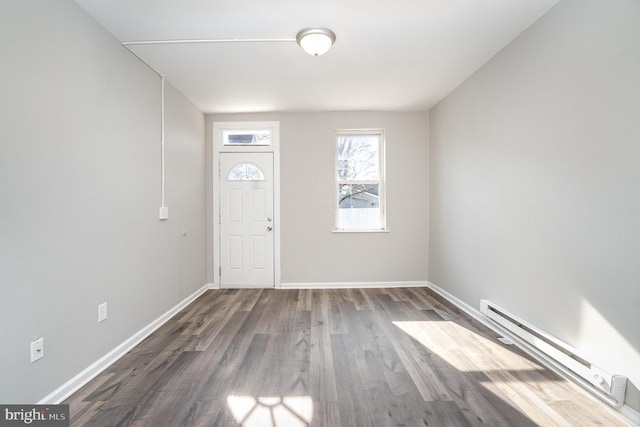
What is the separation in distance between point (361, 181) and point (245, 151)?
69.4 inches

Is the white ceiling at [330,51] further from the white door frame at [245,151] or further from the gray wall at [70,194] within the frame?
the white door frame at [245,151]

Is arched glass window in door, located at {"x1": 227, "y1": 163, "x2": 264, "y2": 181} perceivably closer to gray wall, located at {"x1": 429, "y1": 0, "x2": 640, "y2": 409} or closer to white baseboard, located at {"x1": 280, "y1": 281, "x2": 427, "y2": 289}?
white baseboard, located at {"x1": 280, "y1": 281, "x2": 427, "y2": 289}

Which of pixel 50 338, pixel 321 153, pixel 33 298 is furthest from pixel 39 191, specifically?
pixel 321 153

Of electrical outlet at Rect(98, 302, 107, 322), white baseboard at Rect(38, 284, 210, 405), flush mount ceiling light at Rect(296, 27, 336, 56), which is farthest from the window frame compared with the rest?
electrical outlet at Rect(98, 302, 107, 322)

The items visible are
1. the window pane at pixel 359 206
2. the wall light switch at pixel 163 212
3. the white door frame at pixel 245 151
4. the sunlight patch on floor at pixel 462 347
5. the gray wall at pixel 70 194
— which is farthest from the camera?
the window pane at pixel 359 206

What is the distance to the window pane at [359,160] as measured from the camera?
159 inches

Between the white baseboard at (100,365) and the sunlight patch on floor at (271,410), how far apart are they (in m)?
1.02

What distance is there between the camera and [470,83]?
2900mm

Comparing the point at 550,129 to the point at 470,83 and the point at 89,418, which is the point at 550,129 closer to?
the point at 470,83

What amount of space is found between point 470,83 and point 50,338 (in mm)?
4062

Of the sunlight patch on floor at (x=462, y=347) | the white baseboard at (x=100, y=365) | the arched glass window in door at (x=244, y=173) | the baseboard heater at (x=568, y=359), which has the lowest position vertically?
the sunlight patch on floor at (x=462, y=347)

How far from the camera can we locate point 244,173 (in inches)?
158

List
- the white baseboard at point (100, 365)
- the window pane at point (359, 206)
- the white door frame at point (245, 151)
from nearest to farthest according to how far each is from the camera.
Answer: the white baseboard at point (100, 365) < the white door frame at point (245, 151) < the window pane at point (359, 206)

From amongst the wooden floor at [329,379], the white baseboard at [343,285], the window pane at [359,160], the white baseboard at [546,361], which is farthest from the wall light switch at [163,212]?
the white baseboard at [546,361]
